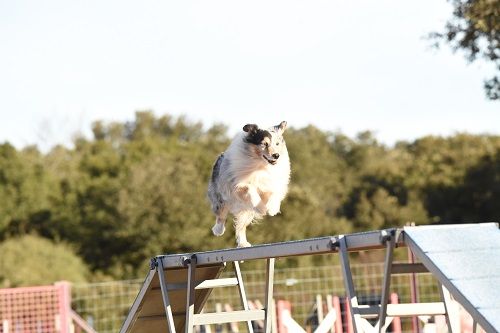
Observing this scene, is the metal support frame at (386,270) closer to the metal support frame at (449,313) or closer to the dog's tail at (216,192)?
the metal support frame at (449,313)

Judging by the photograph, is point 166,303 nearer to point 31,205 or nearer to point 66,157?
point 31,205

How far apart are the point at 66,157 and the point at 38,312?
4671 centimetres

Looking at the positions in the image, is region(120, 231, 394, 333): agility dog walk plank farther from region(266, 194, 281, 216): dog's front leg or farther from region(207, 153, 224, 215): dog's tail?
region(207, 153, 224, 215): dog's tail

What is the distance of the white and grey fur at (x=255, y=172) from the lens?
938 cm

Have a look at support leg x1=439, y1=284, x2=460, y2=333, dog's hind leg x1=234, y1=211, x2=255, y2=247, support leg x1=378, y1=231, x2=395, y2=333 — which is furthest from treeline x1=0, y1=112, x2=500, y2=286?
support leg x1=378, y1=231, x2=395, y2=333

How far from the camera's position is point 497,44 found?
1619cm

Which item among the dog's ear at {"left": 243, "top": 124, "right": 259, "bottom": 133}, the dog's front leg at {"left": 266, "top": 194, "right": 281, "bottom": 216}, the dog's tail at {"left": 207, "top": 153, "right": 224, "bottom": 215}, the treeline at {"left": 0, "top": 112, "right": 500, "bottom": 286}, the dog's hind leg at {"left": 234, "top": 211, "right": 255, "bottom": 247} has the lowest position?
the dog's hind leg at {"left": 234, "top": 211, "right": 255, "bottom": 247}

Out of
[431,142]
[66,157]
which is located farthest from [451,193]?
[66,157]

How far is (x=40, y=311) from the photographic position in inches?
692

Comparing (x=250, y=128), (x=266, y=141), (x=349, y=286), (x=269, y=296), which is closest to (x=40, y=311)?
(x=269, y=296)

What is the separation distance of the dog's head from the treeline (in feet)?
86.2

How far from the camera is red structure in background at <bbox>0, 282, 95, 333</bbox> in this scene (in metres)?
16.1

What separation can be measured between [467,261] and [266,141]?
11.0ft

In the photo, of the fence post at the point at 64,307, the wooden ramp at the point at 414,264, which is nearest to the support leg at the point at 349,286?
the wooden ramp at the point at 414,264
